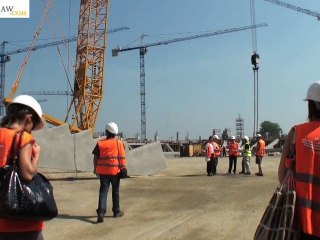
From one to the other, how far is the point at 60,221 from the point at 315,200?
→ 6.41 metres

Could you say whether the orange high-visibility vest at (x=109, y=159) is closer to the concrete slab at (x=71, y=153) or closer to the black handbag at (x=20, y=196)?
the black handbag at (x=20, y=196)

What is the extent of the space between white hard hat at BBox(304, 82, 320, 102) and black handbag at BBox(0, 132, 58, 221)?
1851 millimetres

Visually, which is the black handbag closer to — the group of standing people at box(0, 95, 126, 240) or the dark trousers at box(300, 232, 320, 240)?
the group of standing people at box(0, 95, 126, 240)

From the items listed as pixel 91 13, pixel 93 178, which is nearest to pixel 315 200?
pixel 93 178

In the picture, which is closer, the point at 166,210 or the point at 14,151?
the point at 14,151

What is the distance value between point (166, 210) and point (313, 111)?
661 cm

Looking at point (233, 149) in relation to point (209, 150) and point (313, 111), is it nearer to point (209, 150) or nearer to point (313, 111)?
point (209, 150)

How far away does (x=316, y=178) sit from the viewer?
107 inches

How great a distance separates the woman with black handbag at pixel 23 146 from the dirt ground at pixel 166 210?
396cm

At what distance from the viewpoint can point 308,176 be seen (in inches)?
107

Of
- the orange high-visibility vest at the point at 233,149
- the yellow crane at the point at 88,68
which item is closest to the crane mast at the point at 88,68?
the yellow crane at the point at 88,68

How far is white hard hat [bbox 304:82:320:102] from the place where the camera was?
292cm

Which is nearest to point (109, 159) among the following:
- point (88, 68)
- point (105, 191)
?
point (105, 191)

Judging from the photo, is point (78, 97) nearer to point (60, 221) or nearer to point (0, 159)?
point (60, 221)
